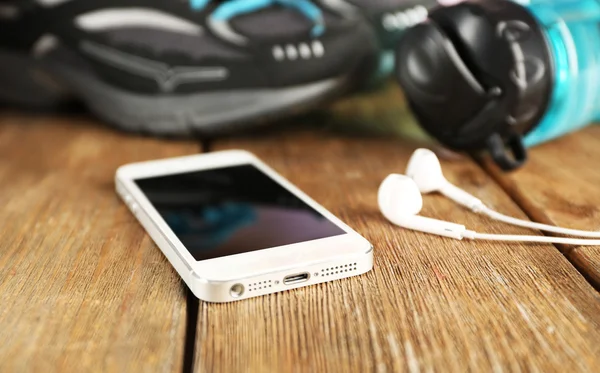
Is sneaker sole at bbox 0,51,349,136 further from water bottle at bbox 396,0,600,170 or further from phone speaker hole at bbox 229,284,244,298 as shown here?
phone speaker hole at bbox 229,284,244,298

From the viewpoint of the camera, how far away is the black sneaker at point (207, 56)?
0.76m

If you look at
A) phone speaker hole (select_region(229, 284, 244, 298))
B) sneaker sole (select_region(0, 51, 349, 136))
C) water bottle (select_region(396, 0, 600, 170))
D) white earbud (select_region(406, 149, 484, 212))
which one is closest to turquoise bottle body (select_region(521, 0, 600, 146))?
water bottle (select_region(396, 0, 600, 170))

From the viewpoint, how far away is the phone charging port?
18.2 inches

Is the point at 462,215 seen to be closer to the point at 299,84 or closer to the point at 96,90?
the point at 299,84

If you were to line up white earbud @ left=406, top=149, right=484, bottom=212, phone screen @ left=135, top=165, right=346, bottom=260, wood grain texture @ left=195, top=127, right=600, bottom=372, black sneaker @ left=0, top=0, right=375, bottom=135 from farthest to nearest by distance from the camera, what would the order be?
black sneaker @ left=0, top=0, right=375, bottom=135 < white earbud @ left=406, top=149, right=484, bottom=212 < phone screen @ left=135, top=165, right=346, bottom=260 < wood grain texture @ left=195, top=127, right=600, bottom=372

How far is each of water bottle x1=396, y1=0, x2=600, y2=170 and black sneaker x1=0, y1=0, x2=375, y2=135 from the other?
0.37 feet

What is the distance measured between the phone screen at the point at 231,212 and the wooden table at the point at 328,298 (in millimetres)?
29

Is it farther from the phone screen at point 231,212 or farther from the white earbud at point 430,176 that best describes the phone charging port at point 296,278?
the white earbud at point 430,176

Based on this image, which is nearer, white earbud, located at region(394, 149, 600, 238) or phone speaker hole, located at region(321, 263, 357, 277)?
phone speaker hole, located at region(321, 263, 357, 277)

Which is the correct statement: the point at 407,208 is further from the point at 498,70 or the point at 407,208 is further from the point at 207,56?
the point at 207,56

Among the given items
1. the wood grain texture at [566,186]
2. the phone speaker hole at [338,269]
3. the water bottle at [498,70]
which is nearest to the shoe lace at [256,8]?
the water bottle at [498,70]

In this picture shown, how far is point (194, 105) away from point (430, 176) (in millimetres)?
287

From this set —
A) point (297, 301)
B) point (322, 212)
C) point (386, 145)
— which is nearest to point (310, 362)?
point (297, 301)

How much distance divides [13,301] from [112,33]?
41 centimetres
